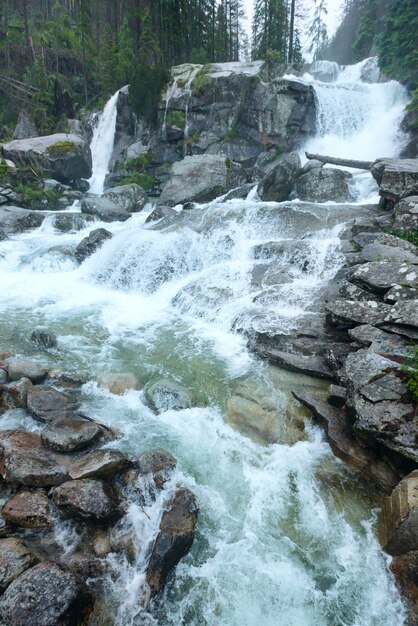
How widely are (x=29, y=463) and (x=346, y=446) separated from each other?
4658 millimetres

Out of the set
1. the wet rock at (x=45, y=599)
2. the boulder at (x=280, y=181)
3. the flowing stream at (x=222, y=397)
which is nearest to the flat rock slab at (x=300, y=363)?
the flowing stream at (x=222, y=397)

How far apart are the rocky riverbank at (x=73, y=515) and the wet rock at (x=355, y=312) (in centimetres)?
452

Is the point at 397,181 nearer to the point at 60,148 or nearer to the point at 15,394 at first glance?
the point at 15,394

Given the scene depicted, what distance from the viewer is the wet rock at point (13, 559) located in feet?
12.5

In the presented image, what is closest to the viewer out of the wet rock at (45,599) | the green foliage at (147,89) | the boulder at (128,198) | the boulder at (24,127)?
the wet rock at (45,599)

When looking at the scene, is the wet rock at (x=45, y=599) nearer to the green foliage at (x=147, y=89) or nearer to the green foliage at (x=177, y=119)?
the green foliage at (x=177, y=119)

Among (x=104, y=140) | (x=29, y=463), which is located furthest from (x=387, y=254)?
(x=104, y=140)

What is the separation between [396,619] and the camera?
390 cm

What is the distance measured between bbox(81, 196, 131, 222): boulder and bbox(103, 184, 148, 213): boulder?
95 centimetres

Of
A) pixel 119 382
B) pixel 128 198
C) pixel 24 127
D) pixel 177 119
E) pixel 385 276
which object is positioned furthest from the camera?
pixel 24 127

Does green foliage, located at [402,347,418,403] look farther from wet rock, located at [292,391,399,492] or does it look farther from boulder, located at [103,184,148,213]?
boulder, located at [103,184,148,213]

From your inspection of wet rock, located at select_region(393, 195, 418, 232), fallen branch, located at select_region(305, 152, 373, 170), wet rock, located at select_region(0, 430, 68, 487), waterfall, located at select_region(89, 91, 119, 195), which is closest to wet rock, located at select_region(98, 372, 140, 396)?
wet rock, located at select_region(0, 430, 68, 487)

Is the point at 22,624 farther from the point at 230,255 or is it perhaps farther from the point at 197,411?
the point at 230,255

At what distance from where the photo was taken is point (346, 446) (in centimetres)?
570
